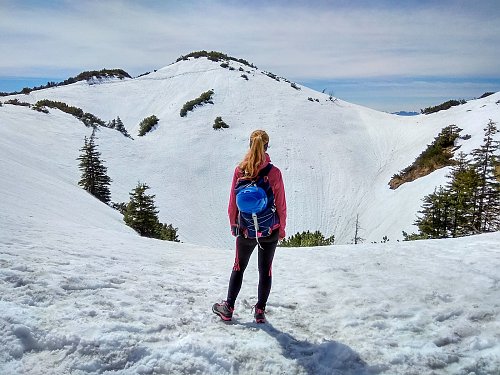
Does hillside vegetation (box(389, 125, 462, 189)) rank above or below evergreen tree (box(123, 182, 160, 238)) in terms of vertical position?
above

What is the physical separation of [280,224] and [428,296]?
281 cm

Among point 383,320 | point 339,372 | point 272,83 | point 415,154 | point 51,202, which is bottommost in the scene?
point 339,372

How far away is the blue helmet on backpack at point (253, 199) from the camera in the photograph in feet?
13.9

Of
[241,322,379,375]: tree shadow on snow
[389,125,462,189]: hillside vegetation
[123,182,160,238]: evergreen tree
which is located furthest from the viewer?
[389,125,462,189]: hillside vegetation

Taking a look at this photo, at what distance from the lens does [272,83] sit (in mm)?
52938

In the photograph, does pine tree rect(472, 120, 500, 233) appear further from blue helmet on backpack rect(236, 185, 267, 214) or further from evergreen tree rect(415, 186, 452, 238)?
blue helmet on backpack rect(236, 185, 267, 214)

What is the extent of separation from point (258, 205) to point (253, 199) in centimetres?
9

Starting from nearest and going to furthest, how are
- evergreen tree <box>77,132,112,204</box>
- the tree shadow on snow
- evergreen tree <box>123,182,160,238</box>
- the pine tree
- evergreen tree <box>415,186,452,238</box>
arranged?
1. the tree shadow on snow
2. evergreen tree <box>123,182,160,238</box>
3. the pine tree
4. evergreen tree <box>415,186,452,238</box>
5. evergreen tree <box>77,132,112,204</box>

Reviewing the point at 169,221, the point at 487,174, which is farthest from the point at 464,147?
the point at 169,221

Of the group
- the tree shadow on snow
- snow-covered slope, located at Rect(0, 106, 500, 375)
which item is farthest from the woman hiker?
snow-covered slope, located at Rect(0, 106, 500, 375)

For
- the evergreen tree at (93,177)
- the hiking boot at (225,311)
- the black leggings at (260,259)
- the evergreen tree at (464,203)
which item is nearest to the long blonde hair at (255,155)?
the black leggings at (260,259)

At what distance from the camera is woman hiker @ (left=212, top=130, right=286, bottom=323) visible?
428cm

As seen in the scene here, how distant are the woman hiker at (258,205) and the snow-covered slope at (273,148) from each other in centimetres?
1844

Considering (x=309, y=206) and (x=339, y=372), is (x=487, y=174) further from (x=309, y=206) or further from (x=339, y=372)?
(x=339, y=372)
